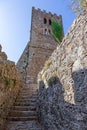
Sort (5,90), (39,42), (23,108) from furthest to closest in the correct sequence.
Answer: (39,42)
(23,108)
(5,90)

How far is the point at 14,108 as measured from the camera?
17.5 feet

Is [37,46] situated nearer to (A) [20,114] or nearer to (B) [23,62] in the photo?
(B) [23,62]

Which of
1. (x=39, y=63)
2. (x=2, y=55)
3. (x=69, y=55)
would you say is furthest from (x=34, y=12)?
(x=69, y=55)

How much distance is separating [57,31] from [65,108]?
18810 mm

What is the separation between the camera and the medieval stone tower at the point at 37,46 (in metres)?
17.2

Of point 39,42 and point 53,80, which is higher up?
point 39,42

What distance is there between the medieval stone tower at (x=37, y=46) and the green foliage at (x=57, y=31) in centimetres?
44

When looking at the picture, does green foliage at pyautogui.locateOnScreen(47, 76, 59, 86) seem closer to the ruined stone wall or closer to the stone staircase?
the stone staircase

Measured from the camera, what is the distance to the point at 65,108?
308 cm

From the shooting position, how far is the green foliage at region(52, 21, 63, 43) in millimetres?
19938

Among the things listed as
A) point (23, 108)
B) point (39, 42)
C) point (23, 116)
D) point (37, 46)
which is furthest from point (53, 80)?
point (39, 42)

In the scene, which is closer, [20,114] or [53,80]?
[53,80]

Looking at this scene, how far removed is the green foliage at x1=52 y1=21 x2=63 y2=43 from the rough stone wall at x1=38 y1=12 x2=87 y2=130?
53.0 ft

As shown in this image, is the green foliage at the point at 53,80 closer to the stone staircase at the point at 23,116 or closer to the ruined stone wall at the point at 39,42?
the stone staircase at the point at 23,116
